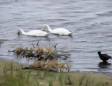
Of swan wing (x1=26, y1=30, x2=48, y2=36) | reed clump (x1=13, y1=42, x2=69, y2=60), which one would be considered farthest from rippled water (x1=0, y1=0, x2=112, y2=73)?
reed clump (x1=13, y1=42, x2=69, y2=60)

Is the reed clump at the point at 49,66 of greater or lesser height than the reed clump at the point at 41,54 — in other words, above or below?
above

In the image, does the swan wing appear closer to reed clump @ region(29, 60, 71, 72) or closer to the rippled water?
the rippled water

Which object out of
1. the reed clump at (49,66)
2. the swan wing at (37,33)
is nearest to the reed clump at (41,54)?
the reed clump at (49,66)

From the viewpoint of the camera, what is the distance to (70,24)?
20203 mm

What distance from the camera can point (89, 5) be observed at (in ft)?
82.6

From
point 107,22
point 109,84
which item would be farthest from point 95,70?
point 107,22

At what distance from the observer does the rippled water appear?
14.0m

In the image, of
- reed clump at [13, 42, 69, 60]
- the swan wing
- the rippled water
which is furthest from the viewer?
the swan wing

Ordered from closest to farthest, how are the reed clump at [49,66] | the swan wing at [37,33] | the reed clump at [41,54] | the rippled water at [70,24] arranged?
the reed clump at [49,66]
the reed clump at [41,54]
the rippled water at [70,24]
the swan wing at [37,33]

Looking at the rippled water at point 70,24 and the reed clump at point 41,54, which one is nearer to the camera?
the reed clump at point 41,54

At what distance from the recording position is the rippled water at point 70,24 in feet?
45.8

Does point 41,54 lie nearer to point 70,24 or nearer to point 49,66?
point 49,66

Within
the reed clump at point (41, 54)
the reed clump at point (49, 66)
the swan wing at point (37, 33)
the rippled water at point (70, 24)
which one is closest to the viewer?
the reed clump at point (49, 66)

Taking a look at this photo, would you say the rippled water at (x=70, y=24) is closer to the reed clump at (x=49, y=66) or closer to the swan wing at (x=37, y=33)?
the swan wing at (x=37, y=33)
